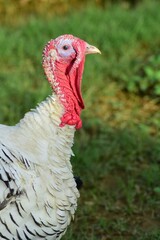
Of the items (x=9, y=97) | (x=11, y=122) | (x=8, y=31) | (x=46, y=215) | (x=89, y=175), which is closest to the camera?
(x=46, y=215)

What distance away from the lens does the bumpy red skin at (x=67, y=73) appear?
3227mm

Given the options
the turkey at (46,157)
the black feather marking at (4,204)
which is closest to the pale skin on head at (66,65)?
the turkey at (46,157)

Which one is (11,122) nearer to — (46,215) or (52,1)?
(46,215)

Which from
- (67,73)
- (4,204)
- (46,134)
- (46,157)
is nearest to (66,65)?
(67,73)

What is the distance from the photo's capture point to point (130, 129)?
575 cm

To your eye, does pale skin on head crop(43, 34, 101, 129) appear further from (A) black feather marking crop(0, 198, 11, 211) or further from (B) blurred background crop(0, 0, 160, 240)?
(B) blurred background crop(0, 0, 160, 240)

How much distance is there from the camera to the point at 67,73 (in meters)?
3.26

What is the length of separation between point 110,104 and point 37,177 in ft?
10.3

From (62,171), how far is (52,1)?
21.2ft

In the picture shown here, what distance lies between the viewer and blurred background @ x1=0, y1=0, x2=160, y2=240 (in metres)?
4.64

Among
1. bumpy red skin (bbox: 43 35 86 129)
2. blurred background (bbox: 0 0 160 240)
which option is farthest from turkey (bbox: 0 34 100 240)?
blurred background (bbox: 0 0 160 240)

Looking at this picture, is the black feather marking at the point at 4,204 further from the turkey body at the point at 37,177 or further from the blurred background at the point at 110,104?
the blurred background at the point at 110,104

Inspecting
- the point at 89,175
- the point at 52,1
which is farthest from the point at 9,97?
the point at 52,1

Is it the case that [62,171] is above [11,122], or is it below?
below
